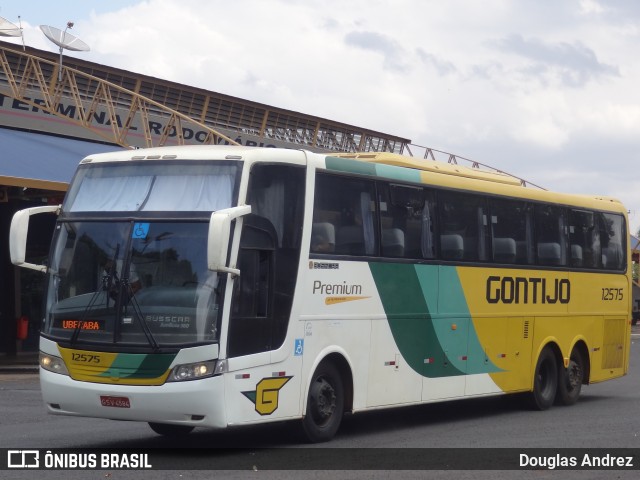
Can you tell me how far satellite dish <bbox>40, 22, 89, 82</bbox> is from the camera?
34.9 metres

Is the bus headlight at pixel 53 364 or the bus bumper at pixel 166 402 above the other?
the bus headlight at pixel 53 364

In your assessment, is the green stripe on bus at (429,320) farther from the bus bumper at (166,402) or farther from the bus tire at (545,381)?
the bus bumper at (166,402)

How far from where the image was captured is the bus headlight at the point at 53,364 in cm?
1152

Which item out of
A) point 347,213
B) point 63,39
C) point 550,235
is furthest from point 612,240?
point 63,39

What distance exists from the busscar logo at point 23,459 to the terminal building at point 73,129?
565 inches

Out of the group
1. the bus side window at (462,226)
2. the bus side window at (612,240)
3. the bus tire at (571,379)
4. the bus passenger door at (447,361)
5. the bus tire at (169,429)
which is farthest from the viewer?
the bus side window at (612,240)

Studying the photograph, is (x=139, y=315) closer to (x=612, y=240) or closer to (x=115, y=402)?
(x=115, y=402)

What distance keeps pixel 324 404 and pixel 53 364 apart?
2.95 meters

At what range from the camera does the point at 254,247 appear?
11.7 m

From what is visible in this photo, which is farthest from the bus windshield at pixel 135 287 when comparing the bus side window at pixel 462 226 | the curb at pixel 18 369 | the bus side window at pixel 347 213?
the curb at pixel 18 369

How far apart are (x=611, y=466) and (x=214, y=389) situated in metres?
3.82

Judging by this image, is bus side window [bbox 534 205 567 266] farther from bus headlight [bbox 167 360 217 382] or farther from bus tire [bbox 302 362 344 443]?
bus headlight [bbox 167 360 217 382]

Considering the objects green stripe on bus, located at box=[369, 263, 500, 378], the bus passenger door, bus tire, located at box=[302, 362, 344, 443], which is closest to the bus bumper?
bus tire, located at box=[302, 362, 344, 443]

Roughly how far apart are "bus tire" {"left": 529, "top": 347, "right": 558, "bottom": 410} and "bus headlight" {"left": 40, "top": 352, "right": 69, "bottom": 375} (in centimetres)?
798
